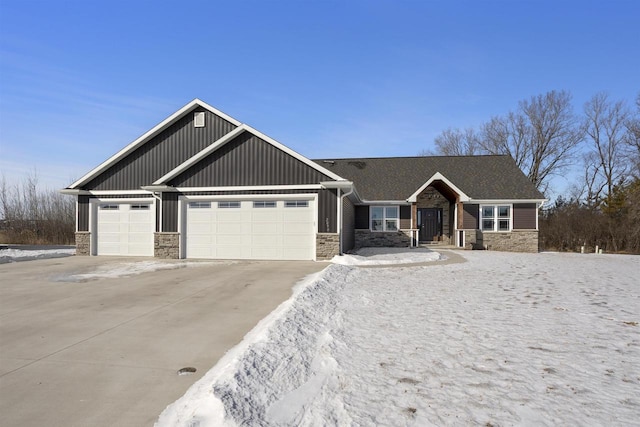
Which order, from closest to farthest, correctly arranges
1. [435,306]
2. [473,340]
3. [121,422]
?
[121,422] → [473,340] → [435,306]

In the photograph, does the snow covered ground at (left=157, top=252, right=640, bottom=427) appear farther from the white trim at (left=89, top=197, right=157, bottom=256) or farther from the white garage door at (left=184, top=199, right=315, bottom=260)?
the white trim at (left=89, top=197, right=157, bottom=256)

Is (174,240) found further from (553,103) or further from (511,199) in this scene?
(553,103)

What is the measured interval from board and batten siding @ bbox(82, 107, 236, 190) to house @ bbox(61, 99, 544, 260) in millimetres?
47

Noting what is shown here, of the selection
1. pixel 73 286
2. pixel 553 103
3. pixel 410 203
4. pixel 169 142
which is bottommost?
pixel 73 286

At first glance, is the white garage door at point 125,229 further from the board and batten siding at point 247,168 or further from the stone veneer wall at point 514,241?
the stone veneer wall at point 514,241

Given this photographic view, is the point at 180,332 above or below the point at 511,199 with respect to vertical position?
below

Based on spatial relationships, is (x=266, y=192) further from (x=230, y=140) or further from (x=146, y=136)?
(x=146, y=136)

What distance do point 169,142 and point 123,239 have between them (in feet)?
16.1

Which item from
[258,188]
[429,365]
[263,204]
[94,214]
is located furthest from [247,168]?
[429,365]

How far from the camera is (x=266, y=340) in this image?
4.43 meters

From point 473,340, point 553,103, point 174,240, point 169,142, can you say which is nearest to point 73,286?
point 174,240

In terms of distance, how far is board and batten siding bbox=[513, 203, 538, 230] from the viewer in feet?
63.0

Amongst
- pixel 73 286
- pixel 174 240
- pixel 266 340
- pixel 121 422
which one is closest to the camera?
pixel 121 422

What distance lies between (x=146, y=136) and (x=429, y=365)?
639 inches
